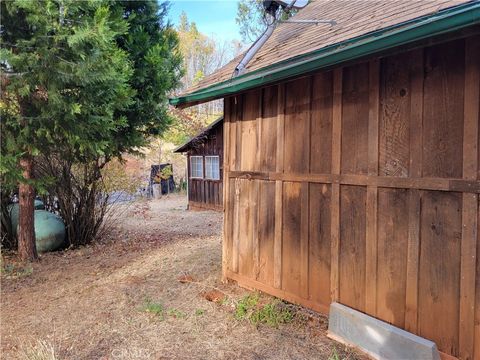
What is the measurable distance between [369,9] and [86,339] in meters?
4.08

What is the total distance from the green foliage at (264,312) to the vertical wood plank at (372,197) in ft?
2.88

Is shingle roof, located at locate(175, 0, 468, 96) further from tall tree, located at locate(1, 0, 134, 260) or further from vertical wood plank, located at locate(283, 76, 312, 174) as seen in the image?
tall tree, located at locate(1, 0, 134, 260)

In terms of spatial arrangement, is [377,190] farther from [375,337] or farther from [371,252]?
[375,337]

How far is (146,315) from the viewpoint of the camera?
3.88m

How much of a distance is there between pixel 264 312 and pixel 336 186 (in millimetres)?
1443

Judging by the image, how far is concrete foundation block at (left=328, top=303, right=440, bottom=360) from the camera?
103 inches

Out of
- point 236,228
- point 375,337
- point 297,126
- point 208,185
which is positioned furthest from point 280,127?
point 208,185

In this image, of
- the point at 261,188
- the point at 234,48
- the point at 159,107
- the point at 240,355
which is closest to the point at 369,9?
the point at 261,188

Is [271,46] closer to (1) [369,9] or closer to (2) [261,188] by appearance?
(1) [369,9]

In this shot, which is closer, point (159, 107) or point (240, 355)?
point (240, 355)

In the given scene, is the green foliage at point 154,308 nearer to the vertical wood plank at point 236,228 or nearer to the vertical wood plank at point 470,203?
the vertical wood plank at point 236,228

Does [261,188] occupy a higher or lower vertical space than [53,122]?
lower

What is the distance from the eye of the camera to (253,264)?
430cm

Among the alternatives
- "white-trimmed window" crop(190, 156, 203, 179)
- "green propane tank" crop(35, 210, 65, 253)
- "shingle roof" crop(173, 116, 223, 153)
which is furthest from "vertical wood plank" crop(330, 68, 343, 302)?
"white-trimmed window" crop(190, 156, 203, 179)
